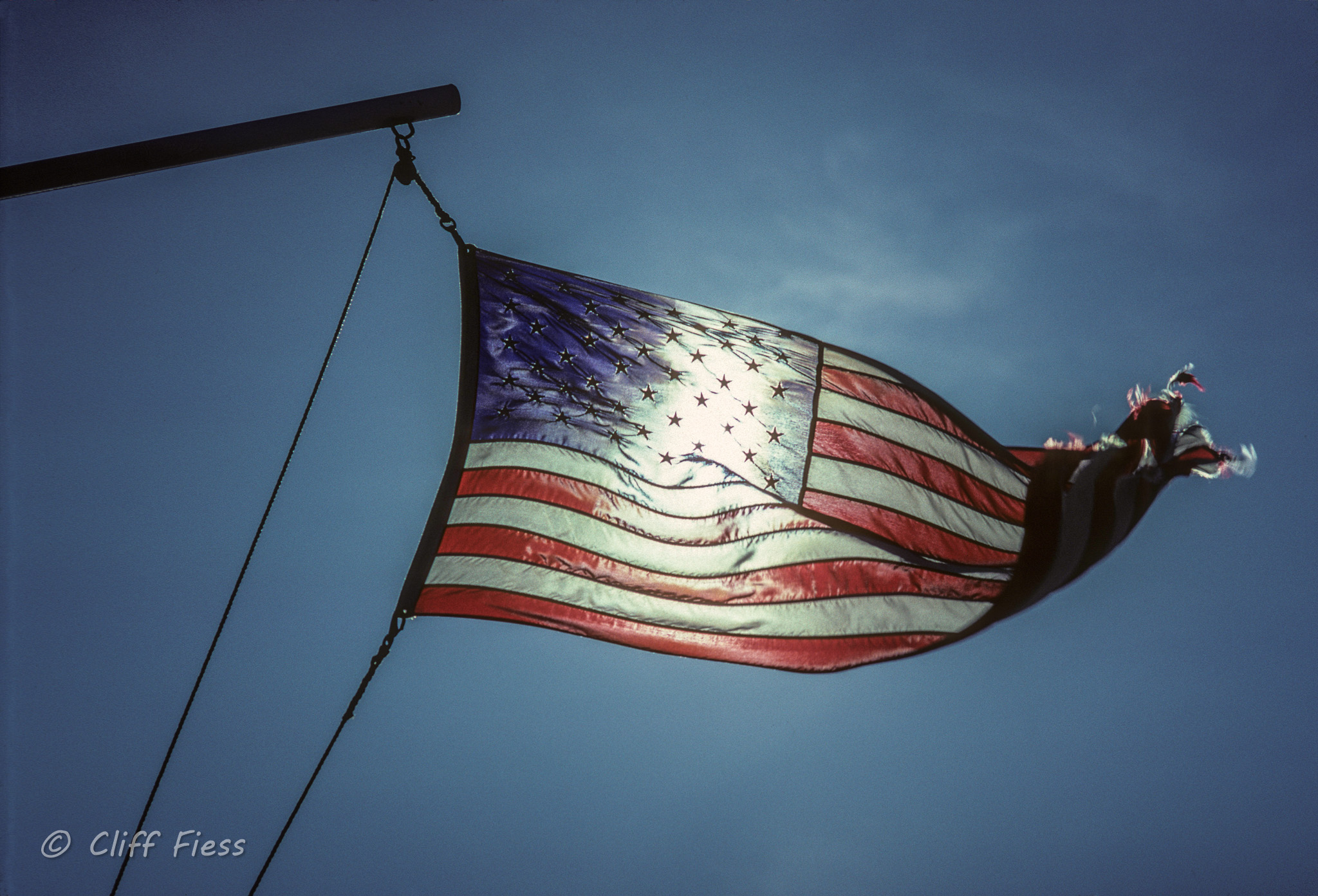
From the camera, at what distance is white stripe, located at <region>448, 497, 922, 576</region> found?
19.2 feet

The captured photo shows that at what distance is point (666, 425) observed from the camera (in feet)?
20.0

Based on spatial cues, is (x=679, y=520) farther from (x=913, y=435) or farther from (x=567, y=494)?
(x=913, y=435)

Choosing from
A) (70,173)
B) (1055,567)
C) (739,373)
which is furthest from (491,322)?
(1055,567)

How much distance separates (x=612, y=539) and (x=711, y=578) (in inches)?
31.9

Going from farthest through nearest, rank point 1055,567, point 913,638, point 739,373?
1. point 739,373
2. point 913,638
3. point 1055,567

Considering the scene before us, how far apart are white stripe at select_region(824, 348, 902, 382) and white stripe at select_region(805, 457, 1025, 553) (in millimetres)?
759

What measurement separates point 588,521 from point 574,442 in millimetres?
614

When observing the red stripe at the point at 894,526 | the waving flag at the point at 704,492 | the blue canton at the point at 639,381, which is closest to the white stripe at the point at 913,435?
the waving flag at the point at 704,492

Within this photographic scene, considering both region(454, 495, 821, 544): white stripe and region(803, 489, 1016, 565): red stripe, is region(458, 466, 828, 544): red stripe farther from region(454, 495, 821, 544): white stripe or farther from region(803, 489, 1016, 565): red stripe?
region(803, 489, 1016, 565): red stripe

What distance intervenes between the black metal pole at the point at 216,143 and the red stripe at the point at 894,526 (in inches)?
149

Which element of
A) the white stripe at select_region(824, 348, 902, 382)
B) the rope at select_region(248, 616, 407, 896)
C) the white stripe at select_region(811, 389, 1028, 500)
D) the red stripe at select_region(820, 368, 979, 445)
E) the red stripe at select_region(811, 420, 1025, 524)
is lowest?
the rope at select_region(248, 616, 407, 896)

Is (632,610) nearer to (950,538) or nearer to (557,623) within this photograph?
(557,623)

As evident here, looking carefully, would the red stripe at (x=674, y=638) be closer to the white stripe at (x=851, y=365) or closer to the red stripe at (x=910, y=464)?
the red stripe at (x=910, y=464)

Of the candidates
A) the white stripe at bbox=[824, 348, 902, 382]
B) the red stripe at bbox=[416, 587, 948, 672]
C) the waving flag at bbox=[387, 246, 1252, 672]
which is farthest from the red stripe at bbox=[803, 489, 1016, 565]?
the white stripe at bbox=[824, 348, 902, 382]
